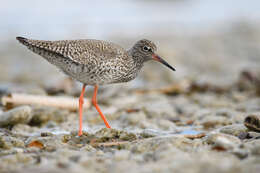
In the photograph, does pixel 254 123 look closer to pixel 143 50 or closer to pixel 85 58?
pixel 143 50

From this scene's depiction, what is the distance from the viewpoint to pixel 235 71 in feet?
39.2

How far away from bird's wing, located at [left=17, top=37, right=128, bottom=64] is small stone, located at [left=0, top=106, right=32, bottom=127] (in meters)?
1.00

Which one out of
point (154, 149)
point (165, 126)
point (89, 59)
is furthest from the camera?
point (165, 126)

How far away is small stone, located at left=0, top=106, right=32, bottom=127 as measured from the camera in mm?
5551

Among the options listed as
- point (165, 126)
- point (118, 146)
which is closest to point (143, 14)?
point (165, 126)

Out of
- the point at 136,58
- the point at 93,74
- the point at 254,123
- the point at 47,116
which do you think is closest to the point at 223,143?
the point at 254,123

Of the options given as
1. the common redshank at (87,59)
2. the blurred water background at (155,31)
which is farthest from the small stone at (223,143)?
the blurred water background at (155,31)

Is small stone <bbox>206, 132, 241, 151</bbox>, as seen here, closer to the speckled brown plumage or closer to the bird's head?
the speckled brown plumage

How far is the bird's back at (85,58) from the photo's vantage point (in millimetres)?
5652

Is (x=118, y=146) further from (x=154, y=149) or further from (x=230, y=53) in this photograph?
(x=230, y=53)

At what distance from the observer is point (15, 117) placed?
560 centimetres

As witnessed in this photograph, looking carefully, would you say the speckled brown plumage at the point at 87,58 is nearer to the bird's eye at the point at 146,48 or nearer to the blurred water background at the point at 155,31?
the bird's eye at the point at 146,48

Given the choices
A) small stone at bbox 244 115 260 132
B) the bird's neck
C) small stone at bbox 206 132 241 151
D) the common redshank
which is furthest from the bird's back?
small stone at bbox 206 132 241 151

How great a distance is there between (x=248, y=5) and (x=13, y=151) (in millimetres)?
19925
